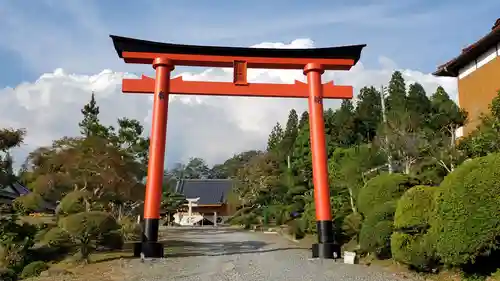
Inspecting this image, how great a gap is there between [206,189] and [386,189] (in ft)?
143

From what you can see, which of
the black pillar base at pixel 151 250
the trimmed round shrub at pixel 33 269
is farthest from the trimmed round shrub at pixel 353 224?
the trimmed round shrub at pixel 33 269

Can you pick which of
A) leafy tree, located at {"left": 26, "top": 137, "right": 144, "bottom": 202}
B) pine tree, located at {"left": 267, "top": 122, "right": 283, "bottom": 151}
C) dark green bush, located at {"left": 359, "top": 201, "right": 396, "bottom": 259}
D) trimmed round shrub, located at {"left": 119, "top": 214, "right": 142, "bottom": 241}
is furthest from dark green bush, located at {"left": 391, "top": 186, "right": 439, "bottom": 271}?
pine tree, located at {"left": 267, "top": 122, "right": 283, "bottom": 151}

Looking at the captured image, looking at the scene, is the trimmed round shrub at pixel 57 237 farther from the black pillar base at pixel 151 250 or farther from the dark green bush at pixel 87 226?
the black pillar base at pixel 151 250

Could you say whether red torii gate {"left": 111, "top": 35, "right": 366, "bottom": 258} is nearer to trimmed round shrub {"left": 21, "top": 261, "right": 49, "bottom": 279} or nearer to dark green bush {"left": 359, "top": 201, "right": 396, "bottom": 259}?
dark green bush {"left": 359, "top": 201, "right": 396, "bottom": 259}

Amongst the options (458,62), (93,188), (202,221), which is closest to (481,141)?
(458,62)

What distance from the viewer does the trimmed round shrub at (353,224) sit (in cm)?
1498

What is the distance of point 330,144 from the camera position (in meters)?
26.9

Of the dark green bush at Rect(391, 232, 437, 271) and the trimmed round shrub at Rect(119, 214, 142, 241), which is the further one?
the trimmed round shrub at Rect(119, 214, 142, 241)

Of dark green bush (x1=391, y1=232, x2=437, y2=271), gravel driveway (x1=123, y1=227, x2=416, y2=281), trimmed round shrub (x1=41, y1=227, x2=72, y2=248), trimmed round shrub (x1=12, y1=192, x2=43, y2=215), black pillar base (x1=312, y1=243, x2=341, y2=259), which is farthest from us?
trimmed round shrub (x1=12, y1=192, x2=43, y2=215)

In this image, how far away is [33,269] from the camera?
1195 cm

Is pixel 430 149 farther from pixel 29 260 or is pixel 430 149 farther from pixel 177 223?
pixel 177 223

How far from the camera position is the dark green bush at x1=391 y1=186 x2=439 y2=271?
31.2ft

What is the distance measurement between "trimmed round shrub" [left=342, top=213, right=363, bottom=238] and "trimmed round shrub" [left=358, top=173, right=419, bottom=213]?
2455 millimetres

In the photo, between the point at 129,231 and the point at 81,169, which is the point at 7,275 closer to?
the point at 81,169
